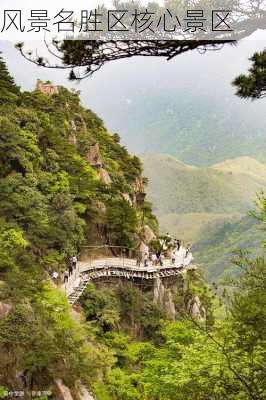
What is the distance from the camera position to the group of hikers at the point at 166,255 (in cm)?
2895

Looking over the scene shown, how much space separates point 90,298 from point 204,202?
135 meters

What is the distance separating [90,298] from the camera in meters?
23.4

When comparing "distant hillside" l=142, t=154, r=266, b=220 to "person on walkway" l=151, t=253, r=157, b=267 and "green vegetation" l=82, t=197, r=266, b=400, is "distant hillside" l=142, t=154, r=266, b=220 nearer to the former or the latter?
"person on walkway" l=151, t=253, r=157, b=267

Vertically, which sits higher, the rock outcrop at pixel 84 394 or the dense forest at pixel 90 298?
the dense forest at pixel 90 298

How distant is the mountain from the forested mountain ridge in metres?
75.5

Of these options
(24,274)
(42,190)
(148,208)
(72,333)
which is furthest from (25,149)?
(148,208)

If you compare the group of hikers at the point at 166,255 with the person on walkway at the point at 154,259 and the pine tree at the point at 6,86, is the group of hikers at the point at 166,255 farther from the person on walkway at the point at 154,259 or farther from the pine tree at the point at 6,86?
the pine tree at the point at 6,86

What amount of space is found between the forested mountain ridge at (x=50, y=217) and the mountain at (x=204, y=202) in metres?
75.5

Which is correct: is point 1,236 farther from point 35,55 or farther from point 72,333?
point 35,55

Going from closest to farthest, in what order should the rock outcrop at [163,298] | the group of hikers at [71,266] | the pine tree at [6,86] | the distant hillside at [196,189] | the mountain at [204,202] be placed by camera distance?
the group of hikers at [71,266] → the pine tree at [6,86] → the rock outcrop at [163,298] → the mountain at [204,202] → the distant hillside at [196,189]

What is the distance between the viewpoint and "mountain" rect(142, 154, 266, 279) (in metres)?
121

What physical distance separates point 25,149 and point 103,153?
1368 cm

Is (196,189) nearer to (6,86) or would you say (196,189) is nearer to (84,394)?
(6,86)

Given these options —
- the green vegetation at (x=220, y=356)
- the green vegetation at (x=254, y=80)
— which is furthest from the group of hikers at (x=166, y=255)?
the green vegetation at (x=254, y=80)
